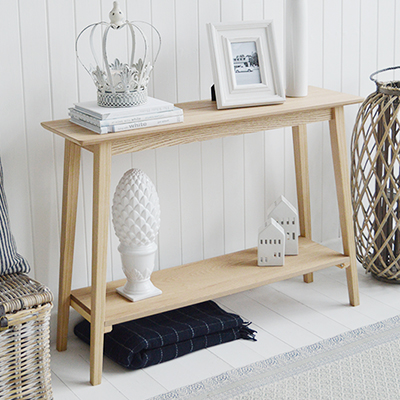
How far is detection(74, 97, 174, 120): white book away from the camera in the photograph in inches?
72.1

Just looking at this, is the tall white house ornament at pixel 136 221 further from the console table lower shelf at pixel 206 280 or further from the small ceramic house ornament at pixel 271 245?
the small ceramic house ornament at pixel 271 245

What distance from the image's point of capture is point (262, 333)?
228 centimetres

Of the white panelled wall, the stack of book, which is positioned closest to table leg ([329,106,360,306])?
the white panelled wall

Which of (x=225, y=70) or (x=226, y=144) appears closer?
(x=225, y=70)

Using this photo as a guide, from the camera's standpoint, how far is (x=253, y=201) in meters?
2.61

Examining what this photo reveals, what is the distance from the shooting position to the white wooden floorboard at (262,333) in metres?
1.99

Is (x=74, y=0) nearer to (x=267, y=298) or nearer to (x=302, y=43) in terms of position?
(x=302, y=43)

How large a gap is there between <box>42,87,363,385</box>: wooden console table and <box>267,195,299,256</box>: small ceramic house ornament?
0.04m

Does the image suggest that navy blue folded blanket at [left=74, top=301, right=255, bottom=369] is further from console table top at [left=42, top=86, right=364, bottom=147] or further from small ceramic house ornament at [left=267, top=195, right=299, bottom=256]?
console table top at [left=42, top=86, right=364, bottom=147]

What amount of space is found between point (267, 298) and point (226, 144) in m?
0.63

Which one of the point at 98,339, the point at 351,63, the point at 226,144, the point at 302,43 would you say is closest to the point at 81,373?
the point at 98,339

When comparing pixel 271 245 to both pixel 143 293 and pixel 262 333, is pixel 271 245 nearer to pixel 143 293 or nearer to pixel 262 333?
pixel 262 333

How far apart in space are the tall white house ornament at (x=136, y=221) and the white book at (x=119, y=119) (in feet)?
0.71

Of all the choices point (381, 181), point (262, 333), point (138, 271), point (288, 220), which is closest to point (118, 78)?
point (138, 271)
